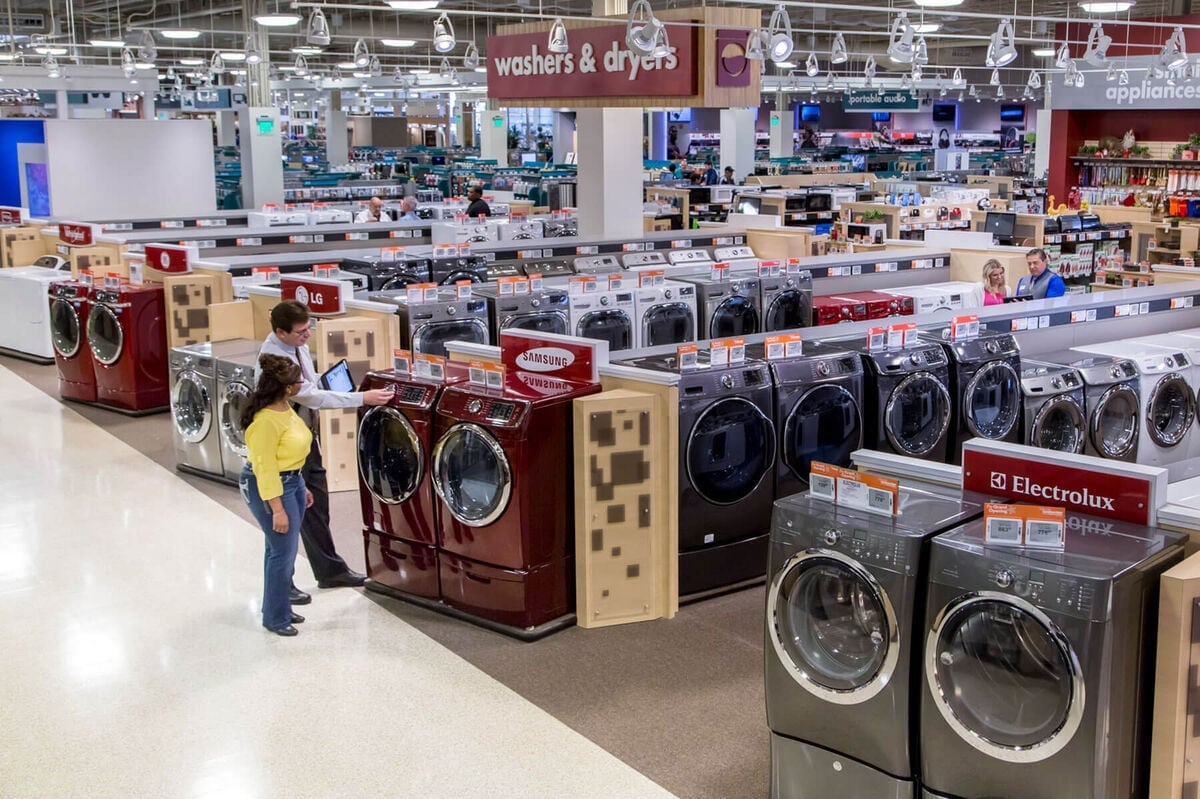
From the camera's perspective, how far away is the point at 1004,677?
→ 3.48m

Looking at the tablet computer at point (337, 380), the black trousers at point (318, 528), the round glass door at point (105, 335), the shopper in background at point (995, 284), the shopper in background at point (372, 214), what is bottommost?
the black trousers at point (318, 528)

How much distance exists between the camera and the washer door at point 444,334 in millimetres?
8430

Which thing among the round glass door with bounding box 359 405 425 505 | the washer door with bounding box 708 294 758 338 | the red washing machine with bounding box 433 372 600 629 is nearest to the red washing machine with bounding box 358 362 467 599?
the round glass door with bounding box 359 405 425 505

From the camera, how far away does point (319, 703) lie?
514cm

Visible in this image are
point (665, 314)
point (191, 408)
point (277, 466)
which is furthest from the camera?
point (665, 314)

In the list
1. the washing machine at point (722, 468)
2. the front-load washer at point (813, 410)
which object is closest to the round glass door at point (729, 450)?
the washing machine at point (722, 468)

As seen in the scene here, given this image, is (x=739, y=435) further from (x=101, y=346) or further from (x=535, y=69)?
(x=101, y=346)

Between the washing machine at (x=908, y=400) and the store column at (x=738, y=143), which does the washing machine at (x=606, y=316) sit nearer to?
the washing machine at (x=908, y=400)

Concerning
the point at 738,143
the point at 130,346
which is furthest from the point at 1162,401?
the point at 738,143

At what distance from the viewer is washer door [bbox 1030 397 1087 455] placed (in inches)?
275

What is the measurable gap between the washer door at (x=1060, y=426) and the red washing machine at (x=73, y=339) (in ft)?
24.7

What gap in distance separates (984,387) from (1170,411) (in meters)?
1.33

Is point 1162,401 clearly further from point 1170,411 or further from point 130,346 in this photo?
point 130,346

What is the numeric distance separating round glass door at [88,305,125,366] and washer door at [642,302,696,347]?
4292 millimetres
